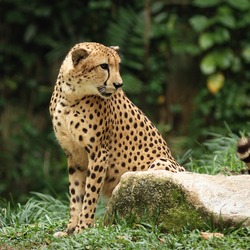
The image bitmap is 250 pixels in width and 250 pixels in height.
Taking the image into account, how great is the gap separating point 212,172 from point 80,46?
2.06 m

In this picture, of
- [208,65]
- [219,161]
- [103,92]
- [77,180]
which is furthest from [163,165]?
[208,65]

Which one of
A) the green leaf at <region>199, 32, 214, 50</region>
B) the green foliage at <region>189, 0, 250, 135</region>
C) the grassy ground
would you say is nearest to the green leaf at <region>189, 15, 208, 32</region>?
the green foliage at <region>189, 0, 250, 135</region>

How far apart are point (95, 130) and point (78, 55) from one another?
603mm

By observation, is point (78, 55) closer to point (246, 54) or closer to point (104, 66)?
point (104, 66)

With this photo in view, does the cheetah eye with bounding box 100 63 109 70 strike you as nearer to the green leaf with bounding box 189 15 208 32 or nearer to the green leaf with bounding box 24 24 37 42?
the green leaf with bounding box 189 15 208 32

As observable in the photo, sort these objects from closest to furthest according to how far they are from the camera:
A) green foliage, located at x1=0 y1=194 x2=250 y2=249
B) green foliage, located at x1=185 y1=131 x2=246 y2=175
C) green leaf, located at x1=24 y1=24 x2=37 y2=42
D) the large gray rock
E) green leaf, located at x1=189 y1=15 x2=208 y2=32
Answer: green foliage, located at x1=0 y1=194 x2=250 y2=249
the large gray rock
green foliage, located at x1=185 y1=131 x2=246 y2=175
green leaf, located at x1=189 y1=15 x2=208 y2=32
green leaf, located at x1=24 y1=24 x2=37 y2=42

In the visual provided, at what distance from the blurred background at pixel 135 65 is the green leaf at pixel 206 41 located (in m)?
0.02

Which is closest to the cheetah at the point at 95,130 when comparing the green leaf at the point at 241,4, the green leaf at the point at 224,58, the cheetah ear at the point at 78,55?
the cheetah ear at the point at 78,55

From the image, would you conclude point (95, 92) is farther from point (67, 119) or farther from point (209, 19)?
point (209, 19)

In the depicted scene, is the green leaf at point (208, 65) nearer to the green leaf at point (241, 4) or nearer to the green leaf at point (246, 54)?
the green leaf at point (246, 54)

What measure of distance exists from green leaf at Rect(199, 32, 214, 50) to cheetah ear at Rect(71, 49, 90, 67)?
5.92 metres

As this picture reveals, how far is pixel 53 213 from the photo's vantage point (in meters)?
7.34

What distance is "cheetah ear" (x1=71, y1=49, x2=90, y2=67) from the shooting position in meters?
5.91

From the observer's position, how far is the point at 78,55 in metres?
5.94
